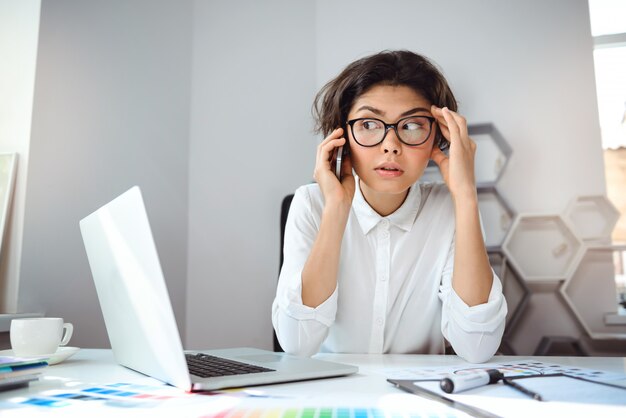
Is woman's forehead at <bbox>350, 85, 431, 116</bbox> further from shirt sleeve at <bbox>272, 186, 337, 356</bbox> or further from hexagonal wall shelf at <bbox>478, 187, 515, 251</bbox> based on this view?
hexagonal wall shelf at <bbox>478, 187, 515, 251</bbox>

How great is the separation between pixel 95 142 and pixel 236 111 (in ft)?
2.54

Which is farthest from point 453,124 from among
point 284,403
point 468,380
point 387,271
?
point 284,403

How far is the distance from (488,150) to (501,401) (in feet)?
5.65

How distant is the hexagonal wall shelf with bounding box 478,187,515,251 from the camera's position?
210 cm

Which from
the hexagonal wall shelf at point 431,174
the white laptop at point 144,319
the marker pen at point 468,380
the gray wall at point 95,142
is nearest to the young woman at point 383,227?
the white laptop at point 144,319

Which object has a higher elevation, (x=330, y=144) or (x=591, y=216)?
(x=330, y=144)

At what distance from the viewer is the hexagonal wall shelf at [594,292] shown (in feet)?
6.61

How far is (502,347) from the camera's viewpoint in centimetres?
206

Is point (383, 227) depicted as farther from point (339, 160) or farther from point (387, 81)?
point (387, 81)

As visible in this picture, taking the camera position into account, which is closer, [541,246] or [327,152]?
[327,152]

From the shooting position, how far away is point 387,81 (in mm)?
1331

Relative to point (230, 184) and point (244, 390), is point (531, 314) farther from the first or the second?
point (244, 390)

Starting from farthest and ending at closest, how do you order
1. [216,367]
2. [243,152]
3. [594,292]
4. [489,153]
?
[243,152], [489,153], [594,292], [216,367]

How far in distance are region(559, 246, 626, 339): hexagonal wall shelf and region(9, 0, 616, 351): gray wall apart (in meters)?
0.09
